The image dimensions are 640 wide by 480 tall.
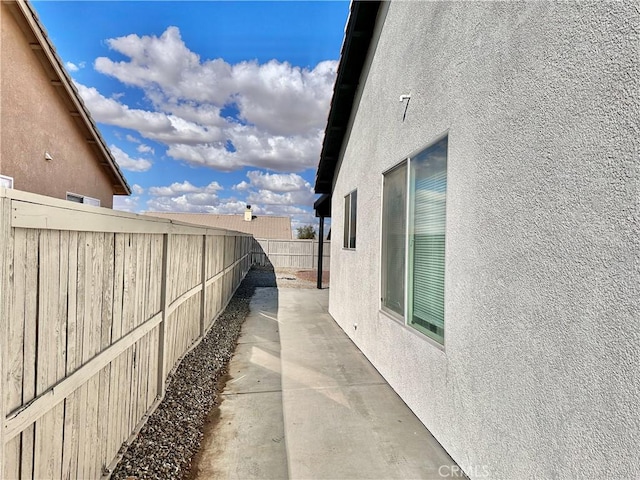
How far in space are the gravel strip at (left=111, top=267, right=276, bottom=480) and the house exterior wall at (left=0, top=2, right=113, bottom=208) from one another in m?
5.06

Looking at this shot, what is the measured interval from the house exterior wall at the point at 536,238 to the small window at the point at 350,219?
11.2 feet

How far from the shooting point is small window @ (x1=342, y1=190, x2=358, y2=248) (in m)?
7.23

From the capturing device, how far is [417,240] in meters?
4.05

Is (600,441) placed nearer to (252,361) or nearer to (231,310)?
(252,361)

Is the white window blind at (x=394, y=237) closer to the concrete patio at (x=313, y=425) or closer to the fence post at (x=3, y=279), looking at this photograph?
the concrete patio at (x=313, y=425)

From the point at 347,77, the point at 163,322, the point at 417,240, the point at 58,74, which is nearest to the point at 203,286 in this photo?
the point at 163,322

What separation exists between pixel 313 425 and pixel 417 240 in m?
2.32

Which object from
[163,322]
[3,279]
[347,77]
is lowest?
[163,322]

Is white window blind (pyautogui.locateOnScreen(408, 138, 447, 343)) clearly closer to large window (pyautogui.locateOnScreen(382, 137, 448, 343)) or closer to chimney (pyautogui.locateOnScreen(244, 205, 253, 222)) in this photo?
large window (pyautogui.locateOnScreen(382, 137, 448, 343))

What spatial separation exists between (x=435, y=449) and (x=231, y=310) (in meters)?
7.01

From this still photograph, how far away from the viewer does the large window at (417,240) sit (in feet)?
11.6

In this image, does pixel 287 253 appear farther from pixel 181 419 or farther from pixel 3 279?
pixel 3 279

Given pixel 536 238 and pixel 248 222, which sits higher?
pixel 248 222

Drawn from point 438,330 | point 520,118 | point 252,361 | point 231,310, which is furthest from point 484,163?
point 231,310
